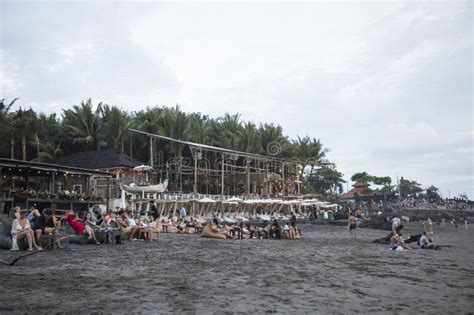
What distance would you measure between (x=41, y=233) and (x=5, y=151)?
140 ft

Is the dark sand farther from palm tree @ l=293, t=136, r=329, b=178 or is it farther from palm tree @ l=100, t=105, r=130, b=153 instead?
palm tree @ l=293, t=136, r=329, b=178

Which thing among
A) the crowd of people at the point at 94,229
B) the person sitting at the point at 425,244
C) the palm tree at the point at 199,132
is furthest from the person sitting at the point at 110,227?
the palm tree at the point at 199,132

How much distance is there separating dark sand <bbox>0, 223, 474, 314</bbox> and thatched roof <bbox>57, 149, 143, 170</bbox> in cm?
2876

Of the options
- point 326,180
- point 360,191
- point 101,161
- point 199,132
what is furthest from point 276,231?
point 360,191

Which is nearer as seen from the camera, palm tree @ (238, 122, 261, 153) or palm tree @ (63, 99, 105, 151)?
palm tree @ (63, 99, 105, 151)

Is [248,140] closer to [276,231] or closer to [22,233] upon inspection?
[276,231]

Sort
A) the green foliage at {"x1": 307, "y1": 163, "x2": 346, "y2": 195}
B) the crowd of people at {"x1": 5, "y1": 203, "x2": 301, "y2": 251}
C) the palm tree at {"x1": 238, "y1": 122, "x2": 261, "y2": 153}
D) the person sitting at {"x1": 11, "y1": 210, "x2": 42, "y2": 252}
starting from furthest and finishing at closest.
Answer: the green foliage at {"x1": 307, "y1": 163, "x2": 346, "y2": 195}, the palm tree at {"x1": 238, "y1": 122, "x2": 261, "y2": 153}, the crowd of people at {"x1": 5, "y1": 203, "x2": 301, "y2": 251}, the person sitting at {"x1": 11, "y1": 210, "x2": 42, "y2": 252}

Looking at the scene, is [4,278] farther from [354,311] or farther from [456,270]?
[456,270]

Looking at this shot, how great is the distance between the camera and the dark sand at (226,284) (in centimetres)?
596

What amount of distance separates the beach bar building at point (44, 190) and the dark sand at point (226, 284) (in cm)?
1620

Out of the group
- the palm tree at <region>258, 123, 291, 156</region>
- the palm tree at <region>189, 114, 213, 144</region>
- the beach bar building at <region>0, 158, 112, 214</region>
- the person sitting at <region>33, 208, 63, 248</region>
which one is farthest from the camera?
the palm tree at <region>258, 123, 291, 156</region>

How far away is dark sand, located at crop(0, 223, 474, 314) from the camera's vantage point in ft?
19.5

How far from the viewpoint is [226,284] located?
766cm

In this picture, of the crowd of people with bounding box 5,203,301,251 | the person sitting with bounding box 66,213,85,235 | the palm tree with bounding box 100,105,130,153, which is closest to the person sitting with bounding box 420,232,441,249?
the crowd of people with bounding box 5,203,301,251
